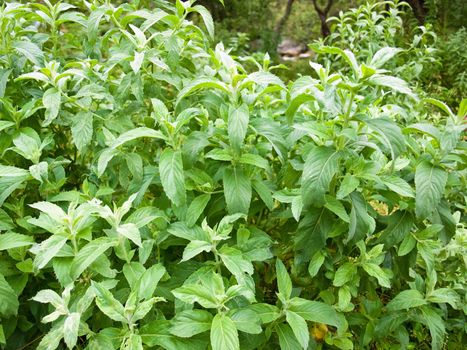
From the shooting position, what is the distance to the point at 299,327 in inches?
55.7

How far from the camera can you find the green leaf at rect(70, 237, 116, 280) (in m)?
1.34

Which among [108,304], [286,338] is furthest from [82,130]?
[286,338]

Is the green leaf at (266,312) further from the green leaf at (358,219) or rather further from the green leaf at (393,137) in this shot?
the green leaf at (393,137)

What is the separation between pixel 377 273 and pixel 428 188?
386mm

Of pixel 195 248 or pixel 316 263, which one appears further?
pixel 316 263

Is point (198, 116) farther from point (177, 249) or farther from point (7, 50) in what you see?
point (7, 50)

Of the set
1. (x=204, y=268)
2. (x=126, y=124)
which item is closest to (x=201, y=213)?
(x=204, y=268)

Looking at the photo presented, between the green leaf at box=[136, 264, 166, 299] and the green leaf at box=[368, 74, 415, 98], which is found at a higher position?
the green leaf at box=[368, 74, 415, 98]

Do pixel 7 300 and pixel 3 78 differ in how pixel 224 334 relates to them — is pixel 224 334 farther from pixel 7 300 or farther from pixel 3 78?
pixel 3 78

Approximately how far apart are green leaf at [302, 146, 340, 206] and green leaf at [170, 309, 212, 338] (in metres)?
0.48

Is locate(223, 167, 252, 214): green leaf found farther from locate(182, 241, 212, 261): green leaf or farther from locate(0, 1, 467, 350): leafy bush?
locate(182, 241, 212, 261): green leaf

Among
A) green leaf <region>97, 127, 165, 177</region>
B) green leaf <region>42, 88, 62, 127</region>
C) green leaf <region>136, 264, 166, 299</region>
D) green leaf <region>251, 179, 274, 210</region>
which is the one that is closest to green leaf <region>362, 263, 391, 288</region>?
green leaf <region>251, 179, 274, 210</region>

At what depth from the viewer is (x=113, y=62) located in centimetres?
189

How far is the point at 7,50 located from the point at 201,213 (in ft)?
3.61
